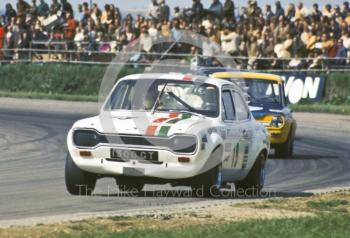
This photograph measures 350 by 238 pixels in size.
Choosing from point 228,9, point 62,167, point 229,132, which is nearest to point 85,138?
point 229,132

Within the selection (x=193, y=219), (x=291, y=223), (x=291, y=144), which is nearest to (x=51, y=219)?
(x=193, y=219)

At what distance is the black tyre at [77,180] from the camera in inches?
478

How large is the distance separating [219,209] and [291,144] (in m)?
8.96

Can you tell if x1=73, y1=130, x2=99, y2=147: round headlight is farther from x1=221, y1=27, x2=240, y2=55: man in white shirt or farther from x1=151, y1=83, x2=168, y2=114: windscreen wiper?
x1=221, y1=27, x2=240, y2=55: man in white shirt

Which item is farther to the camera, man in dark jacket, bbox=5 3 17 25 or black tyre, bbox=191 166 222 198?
man in dark jacket, bbox=5 3 17 25

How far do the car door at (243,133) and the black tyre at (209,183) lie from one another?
652mm

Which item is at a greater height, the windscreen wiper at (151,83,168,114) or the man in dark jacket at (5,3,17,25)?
the windscreen wiper at (151,83,168,114)

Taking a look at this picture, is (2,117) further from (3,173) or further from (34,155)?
(3,173)

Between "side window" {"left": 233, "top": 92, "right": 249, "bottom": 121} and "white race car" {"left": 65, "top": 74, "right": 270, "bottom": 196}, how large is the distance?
6 centimetres

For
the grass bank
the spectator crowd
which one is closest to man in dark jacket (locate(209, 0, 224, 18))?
the spectator crowd

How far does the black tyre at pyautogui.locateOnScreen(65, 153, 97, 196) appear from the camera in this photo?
12133 millimetres

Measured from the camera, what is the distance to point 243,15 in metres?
32.0

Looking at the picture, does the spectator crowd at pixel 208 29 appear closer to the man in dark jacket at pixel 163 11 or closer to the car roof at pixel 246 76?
the man in dark jacket at pixel 163 11

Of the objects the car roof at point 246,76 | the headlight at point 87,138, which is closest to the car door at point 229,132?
the headlight at point 87,138
